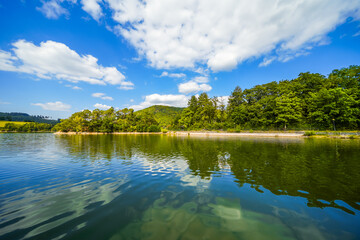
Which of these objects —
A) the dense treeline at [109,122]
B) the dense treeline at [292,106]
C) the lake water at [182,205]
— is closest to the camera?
the lake water at [182,205]

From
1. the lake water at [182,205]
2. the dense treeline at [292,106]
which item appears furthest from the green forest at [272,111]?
the lake water at [182,205]

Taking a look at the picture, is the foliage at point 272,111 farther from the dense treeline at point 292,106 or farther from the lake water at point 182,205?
the lake water at point 182,205

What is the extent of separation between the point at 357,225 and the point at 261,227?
275cm

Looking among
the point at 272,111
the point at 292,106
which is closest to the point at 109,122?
the point at 272,111

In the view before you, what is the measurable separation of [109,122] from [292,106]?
91.7m

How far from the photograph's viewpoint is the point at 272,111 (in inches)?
2137

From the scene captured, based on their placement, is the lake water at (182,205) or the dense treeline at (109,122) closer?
the lake water at (182,205)

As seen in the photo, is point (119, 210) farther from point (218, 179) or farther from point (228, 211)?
point (218, 179)

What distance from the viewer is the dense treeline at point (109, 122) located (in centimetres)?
8649

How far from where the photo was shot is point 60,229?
3920 mm

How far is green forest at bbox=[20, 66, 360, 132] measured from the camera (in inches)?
1682

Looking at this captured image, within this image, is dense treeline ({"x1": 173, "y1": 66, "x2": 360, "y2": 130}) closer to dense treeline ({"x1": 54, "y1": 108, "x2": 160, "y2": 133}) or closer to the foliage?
the foliage

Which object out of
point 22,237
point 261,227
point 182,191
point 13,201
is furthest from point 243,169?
point 13,201

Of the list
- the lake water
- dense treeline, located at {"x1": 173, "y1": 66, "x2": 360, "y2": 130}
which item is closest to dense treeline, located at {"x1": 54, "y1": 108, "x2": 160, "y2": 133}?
dense treeline, located at {"x1": 173, "y1": 66, "x2": 360, "y2": 130}
